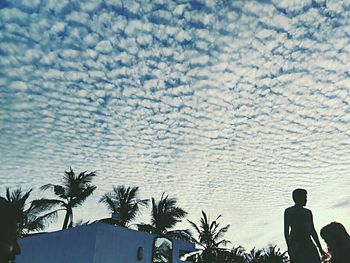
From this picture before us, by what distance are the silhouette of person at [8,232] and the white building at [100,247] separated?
508 inches

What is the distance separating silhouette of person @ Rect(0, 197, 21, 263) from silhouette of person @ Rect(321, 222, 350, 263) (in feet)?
7.31

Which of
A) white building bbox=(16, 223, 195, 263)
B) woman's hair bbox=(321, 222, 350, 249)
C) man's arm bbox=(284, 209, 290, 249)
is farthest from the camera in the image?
white building bbox=(16, 223, 195, 263)

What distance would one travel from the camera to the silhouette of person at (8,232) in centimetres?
141

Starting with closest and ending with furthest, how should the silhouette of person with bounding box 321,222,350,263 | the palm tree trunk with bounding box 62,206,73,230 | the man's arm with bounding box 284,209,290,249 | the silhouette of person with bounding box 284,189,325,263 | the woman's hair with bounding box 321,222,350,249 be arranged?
1. the silhouette of person with bounding box 321,222,350,263
2. the woman's hair with bounding box 321,222,350,249
3. the silhouette of person with bounding box 284,189,325,263
4. the man's arm with bounding box 284,209,290,249
5. the palm tree trunk with bounding box 62,206,73,230

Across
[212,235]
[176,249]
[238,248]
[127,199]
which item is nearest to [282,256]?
[238,248]

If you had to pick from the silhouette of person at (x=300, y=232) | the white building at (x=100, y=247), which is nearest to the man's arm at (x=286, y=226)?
the silhouette of person at (x=300, y=232)

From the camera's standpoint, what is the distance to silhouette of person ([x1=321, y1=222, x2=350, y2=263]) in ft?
8.25

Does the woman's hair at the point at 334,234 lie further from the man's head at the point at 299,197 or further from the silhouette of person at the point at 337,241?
the man's head at the point at 299,197

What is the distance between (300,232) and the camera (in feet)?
17.4

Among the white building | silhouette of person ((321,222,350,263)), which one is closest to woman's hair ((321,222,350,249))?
silhouette of person ((321,222,350,263))

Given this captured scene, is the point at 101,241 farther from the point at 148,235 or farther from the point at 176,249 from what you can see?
the point at 176,249

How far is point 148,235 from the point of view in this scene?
51.8ft

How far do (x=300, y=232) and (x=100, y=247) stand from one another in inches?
400

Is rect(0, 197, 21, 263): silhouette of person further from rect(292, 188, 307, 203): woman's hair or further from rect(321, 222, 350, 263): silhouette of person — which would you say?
rect(292, 188, 307, 203): woman's hair
